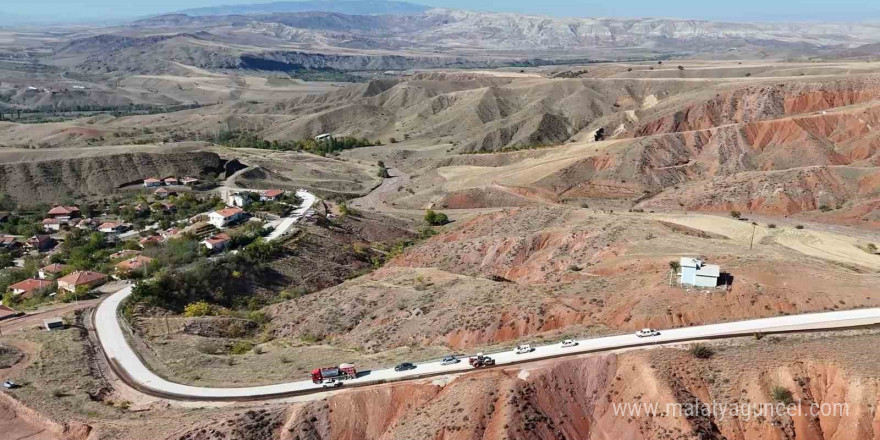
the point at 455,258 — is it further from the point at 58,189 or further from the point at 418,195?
the point at 58,189

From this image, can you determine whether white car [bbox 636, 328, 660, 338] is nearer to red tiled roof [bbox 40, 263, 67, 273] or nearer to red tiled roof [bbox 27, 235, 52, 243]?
red tiled roof [bbox 40, 263, 67, 273]

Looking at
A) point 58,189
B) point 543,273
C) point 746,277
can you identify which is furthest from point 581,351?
point 58,189

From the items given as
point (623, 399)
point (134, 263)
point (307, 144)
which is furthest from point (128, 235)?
point (307, 144)

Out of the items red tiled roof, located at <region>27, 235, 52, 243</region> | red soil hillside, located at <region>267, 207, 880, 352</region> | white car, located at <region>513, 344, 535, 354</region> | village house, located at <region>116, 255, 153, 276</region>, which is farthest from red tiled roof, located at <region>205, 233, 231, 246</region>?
white car, located at <region>513, 344, 535, 354</region>

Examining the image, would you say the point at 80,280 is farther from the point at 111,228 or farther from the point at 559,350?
the point at 559,350

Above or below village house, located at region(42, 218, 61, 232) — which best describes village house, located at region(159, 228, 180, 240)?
above

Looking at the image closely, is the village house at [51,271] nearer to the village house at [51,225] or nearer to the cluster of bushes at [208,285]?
the cluster of bushes at [208,285]
